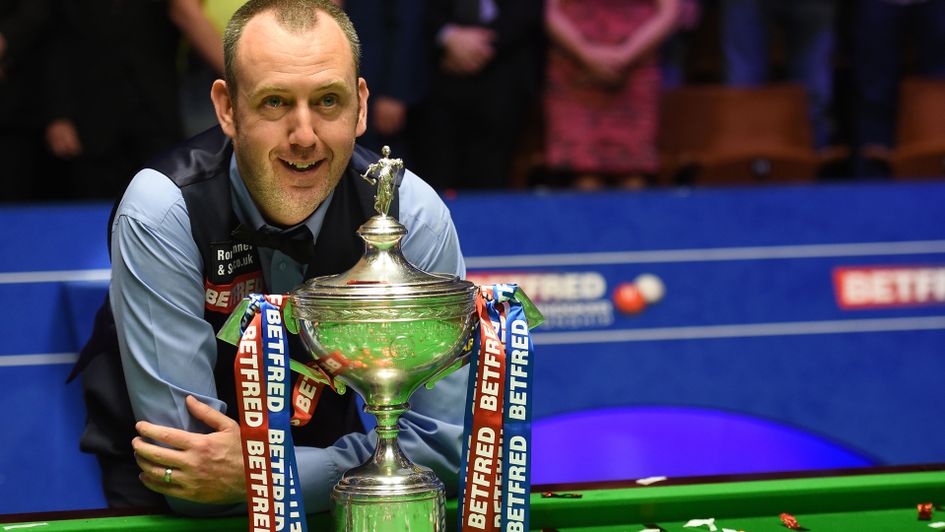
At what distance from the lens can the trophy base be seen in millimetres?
1834

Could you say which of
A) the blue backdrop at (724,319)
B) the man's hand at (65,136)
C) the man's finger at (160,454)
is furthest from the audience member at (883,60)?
the man's finger at (160,454)

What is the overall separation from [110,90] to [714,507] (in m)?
3.20

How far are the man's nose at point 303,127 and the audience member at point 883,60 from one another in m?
4.28

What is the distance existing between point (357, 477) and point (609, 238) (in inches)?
86.0

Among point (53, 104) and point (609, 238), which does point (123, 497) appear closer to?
point (609, 238)

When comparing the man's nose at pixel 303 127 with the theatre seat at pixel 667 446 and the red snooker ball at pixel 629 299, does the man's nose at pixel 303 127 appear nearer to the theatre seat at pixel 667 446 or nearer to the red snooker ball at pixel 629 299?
the theatre seat at pixel 667 446

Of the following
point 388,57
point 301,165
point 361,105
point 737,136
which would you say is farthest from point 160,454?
point 737,136

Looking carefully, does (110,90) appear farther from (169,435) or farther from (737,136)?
(169,435)

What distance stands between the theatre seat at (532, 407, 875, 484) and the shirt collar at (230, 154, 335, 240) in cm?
136

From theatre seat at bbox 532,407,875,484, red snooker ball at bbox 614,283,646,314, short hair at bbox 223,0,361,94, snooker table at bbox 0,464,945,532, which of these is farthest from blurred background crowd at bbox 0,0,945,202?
snooker table at bbox 0,464,945,532

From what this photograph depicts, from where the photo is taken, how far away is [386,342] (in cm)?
180

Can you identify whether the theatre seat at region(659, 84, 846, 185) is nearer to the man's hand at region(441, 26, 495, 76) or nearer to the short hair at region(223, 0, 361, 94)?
the man's hand at region(441, 26, 495, 76)

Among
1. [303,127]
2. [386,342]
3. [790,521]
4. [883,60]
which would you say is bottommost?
[790,521]

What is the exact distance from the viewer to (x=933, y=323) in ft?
13.4
